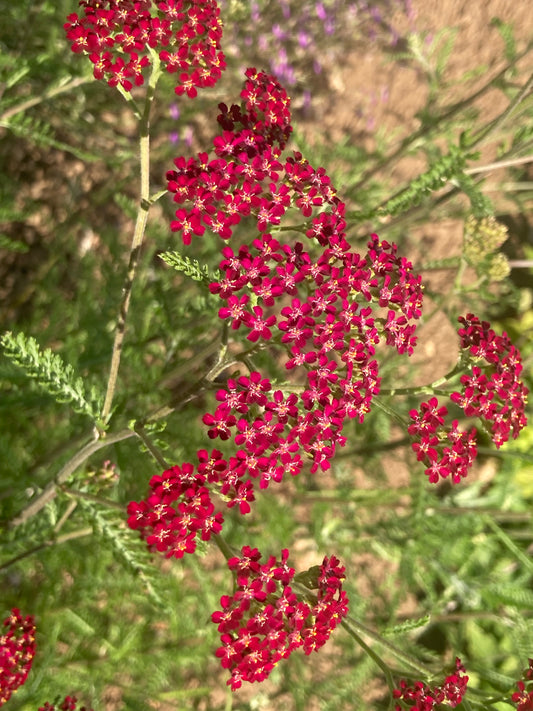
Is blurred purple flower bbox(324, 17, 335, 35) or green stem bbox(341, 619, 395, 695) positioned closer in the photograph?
green stem bbox(341, 619, 395, 695)

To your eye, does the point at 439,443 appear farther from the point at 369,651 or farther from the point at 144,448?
the point at 144,448

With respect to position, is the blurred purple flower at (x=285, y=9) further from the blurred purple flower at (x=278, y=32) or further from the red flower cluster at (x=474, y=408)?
A: the red flower cluster at (x=474, y=408)

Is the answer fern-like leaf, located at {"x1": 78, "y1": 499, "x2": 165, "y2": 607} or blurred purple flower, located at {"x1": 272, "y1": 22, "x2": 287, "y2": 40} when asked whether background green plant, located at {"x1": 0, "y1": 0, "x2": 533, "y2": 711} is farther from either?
blurred purple flower, located at {"x1": 272, "y1": 22, "x2": 287, "y2": 40}

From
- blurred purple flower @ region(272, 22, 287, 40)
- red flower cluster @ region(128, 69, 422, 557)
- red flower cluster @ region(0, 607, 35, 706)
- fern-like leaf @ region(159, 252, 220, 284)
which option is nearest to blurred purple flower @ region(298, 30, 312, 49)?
blurred purple flower @ region(272, 22, 287, 40)

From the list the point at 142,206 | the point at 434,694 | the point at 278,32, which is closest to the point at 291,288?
the point at 142,206

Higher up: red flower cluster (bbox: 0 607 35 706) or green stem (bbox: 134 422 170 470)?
green stem (bbox: 134 422 170 470)

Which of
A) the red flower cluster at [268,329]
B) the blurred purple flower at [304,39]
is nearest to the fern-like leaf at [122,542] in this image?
the red flower cluster at [268,329]
